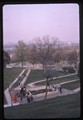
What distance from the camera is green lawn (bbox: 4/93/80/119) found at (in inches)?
150

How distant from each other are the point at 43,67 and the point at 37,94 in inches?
13.2

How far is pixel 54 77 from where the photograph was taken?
12.6 feet

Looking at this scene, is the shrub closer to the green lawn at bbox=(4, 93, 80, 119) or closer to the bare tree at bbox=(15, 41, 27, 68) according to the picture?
the green lawn at bbox=(4, 93, 80, 119)

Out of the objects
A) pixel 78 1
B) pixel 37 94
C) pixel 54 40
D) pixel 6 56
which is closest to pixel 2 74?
pixel 6 56

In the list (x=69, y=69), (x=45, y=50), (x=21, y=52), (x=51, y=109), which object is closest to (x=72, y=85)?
(x=69, y=69)

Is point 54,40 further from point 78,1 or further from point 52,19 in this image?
point 78,1

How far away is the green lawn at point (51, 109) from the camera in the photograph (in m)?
3.81

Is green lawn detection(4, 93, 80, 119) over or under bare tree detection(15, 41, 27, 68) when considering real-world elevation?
under

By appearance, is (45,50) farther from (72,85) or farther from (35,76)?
(72,85)

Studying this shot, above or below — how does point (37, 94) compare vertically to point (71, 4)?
below

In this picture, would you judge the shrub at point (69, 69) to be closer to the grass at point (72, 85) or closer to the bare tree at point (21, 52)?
the grass at point (72, 85)

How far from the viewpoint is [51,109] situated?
382cm

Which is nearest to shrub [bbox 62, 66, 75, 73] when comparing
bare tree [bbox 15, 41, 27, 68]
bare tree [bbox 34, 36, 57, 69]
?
bare tree [bbox 34, 36, 57, 69]

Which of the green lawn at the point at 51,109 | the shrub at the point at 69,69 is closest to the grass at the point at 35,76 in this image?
the shrub at the point at 69,69
